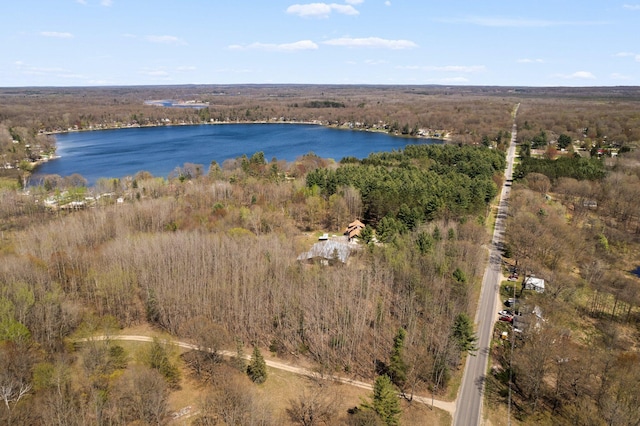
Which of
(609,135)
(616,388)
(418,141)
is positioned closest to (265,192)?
(616,388)

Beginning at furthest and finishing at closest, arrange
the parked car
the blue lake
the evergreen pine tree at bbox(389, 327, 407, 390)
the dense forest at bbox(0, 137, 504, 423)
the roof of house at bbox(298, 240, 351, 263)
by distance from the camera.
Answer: the blue lake
the roof of house at bbox(298, 240, 351, 263)
the parked car
the dense forest at bbox(0, 137, 504, 423)
the evergreen pine tree at bbox(389, 327, 407, 390)

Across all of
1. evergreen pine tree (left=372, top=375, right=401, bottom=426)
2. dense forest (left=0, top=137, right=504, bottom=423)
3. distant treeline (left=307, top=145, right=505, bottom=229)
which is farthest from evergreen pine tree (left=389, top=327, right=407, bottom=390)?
distant treeline (left=307, top=145, right=505, bottom=229)

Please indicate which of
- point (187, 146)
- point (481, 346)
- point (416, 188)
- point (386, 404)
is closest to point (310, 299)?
point (386, 404)

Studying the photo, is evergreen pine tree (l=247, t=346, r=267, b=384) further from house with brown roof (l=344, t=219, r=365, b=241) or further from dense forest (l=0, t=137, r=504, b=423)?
house with brown roof (l=344, t=219, r=365, b=241)

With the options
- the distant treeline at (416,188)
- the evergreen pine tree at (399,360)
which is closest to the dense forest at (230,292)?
the evergreen pine tree at (399,360)

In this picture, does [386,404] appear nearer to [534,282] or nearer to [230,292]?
[230,292]

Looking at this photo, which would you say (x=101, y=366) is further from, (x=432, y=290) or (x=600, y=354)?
(x=600, y=354)
